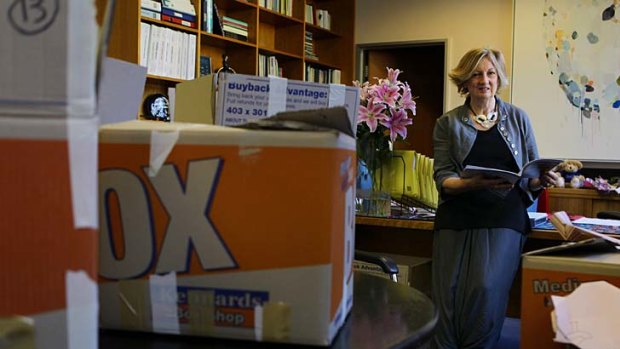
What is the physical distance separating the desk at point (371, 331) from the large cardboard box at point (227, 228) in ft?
0.05

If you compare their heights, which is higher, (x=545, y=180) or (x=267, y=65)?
(x=267, y=65)

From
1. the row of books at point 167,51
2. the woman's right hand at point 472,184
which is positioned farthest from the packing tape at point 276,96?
the row of books at point 167,51

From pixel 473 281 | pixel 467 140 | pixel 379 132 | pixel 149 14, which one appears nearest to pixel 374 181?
pixel 379 132

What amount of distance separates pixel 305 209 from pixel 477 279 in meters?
1.71

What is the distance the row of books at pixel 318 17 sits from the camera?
522 cm

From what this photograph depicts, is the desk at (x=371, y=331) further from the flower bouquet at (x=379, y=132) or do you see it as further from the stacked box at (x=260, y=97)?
the flower bouquet at (x=379, y=132)

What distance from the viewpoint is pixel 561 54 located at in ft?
15.3

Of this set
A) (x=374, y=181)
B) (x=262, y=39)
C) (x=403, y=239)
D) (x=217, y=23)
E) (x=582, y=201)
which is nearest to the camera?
Result: (x=374, y=181)

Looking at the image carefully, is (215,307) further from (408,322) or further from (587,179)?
(587,179)

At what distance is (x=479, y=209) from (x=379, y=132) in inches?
22.2

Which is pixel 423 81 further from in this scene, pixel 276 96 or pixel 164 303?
pixel 164 303

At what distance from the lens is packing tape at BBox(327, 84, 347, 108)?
52.8 inches

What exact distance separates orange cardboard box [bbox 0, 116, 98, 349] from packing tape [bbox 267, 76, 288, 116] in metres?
0.77

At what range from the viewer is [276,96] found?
51.1 inches
